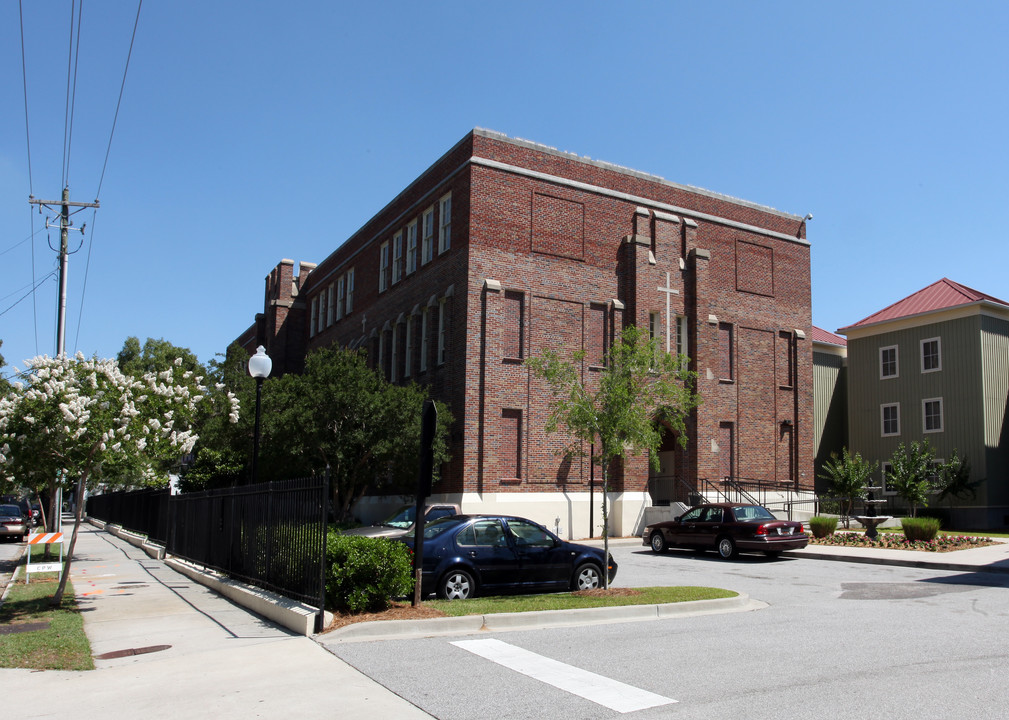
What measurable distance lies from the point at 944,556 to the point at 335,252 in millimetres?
32647

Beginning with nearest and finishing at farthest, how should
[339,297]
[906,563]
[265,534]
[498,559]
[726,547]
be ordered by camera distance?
[265,534]
[498,559]
[906,563]
[726,547]
[339,297]

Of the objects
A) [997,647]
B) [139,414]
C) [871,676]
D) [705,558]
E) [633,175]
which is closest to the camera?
[871,676]

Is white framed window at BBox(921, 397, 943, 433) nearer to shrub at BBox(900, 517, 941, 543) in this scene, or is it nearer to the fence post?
shrub at BBox(900, 517, 941, 543)

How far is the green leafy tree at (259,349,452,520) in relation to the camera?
85.0 feet

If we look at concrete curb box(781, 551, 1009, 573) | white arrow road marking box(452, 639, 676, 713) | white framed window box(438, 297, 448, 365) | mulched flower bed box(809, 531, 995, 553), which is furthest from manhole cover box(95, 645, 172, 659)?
white framed window box(438, 297, 448, 365)

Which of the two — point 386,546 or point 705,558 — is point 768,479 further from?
point 386,546

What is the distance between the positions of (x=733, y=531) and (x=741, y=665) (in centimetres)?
1291

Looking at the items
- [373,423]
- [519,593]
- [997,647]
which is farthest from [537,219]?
[997,647]

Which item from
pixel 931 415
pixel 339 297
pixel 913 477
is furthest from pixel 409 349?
pixel 931 415

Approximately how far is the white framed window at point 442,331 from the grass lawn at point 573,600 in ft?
58.1

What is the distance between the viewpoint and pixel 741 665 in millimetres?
8453

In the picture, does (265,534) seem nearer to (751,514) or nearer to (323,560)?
(323,560)

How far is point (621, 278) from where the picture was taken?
104 ft

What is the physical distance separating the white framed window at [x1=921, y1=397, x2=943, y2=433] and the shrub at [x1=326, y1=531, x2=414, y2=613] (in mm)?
32567
